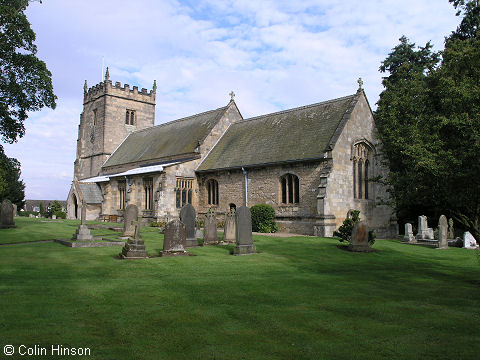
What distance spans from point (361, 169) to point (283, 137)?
5.32 meters

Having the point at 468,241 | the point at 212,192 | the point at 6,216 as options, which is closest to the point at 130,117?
the point at 212,192

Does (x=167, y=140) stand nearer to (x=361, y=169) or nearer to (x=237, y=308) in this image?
(x=361, y=169)

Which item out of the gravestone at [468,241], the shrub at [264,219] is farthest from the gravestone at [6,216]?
the gravestone at [468,241]

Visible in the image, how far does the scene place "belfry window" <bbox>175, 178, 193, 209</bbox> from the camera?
28438 mm

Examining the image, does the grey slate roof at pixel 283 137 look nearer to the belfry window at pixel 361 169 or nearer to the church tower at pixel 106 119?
the belfry window at pixel 361 169

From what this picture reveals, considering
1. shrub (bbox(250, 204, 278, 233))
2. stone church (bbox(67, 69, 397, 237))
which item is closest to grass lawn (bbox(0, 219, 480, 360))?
stone church (bbox(67, 69, 397, 237))

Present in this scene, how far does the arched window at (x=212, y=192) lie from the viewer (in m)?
28.8

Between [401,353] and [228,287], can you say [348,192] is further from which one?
[401,353]

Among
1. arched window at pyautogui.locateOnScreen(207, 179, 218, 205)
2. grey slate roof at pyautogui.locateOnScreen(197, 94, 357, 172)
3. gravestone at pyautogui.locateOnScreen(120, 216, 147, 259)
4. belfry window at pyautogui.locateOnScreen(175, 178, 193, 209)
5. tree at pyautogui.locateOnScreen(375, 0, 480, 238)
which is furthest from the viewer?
arched window at pyautogui.locateOnScreen(207, 179, 218, 205)

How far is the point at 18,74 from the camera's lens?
66.0 feet

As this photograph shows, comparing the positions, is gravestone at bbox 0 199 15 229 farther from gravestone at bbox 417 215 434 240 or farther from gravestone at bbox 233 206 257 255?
gravestone at bbox 417 215 434 240

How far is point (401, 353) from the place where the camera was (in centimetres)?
505

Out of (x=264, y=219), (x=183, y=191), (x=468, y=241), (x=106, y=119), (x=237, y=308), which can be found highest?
(x=106, y=119)

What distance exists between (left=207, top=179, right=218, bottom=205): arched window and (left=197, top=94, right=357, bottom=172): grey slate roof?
1162 mm
